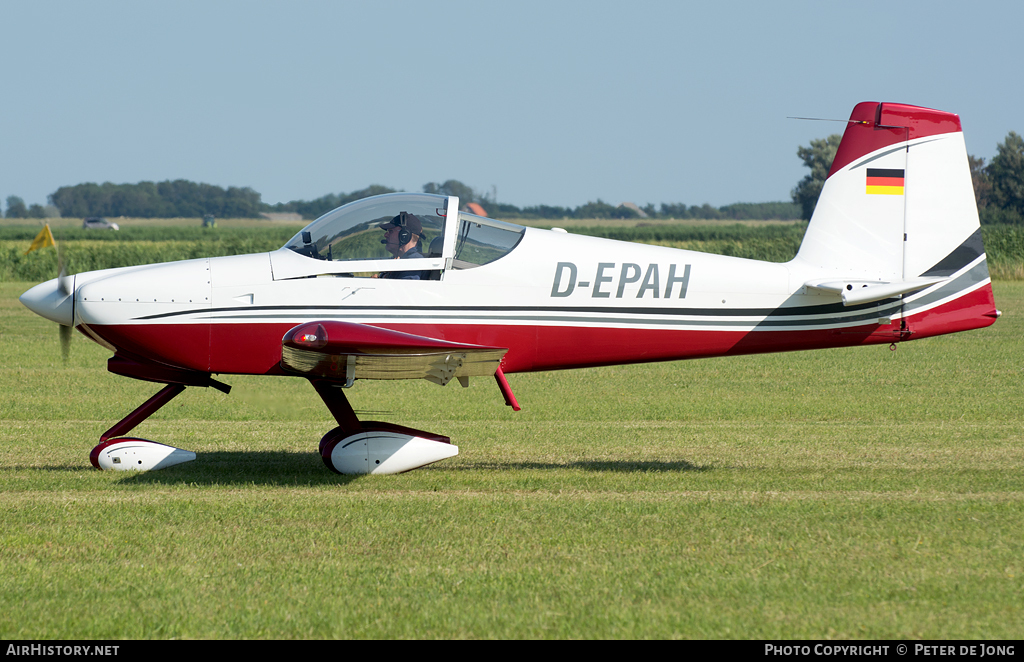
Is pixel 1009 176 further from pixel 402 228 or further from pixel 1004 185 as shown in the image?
pixel 402 228

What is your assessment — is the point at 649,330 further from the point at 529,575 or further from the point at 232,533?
the point at 232,533

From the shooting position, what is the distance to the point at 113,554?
214 inches

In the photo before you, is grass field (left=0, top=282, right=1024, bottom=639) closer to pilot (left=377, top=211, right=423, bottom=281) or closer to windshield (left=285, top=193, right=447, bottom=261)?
windshield (left=285, top=193, right=447, bottom=261)

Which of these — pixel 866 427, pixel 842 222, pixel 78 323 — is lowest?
pixel 866 427

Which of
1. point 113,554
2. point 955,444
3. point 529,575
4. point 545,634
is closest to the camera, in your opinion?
point 545,634

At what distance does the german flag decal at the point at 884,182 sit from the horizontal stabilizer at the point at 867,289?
2.59 feet

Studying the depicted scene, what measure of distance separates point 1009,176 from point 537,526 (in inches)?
3177

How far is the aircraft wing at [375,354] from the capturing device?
6.67m

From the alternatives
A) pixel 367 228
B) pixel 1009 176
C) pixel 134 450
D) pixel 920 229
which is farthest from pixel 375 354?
pixel 1009 176

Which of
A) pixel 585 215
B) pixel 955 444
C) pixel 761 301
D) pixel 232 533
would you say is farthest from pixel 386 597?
pixel 585 215

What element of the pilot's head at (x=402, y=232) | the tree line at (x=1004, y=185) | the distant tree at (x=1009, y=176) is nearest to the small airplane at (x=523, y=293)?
the pilot's head at (x=402, y=232)

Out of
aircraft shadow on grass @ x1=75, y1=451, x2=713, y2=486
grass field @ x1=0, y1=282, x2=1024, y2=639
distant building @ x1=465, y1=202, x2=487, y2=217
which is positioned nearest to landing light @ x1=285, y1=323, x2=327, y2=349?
grass field @ x1=0, y1=282, x2=1024, y2=639

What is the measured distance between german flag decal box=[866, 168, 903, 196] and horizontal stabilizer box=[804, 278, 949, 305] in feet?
2.59
